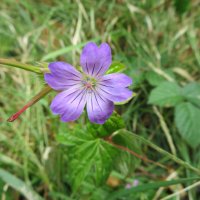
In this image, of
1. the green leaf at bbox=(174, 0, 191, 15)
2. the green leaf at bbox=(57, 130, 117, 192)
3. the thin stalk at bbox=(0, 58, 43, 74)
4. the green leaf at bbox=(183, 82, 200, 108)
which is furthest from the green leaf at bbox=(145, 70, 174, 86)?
the thin stalk at bbox=(0, 58, 43, 74)

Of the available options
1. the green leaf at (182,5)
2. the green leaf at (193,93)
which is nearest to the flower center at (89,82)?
the green leaf at (193,93)

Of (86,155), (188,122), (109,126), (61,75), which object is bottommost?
(188,122)

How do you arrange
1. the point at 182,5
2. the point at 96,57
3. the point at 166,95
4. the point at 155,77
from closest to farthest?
the point at 96,57 → the point at 166,95 → the point at 155,77 → the point at 182,5

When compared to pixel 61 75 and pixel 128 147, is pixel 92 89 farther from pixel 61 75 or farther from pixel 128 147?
pixel 128 147

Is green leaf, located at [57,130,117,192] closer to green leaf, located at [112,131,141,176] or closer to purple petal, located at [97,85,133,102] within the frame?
green leaf, located at [112,131,141,176]

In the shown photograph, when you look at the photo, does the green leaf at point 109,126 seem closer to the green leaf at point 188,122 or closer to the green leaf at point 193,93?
the green leaf at point 188,122

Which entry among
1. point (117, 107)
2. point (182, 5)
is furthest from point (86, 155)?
point (182, 5)

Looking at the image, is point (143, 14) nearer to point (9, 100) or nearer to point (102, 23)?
point (102, 23)

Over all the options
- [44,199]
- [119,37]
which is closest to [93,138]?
[44,199]
